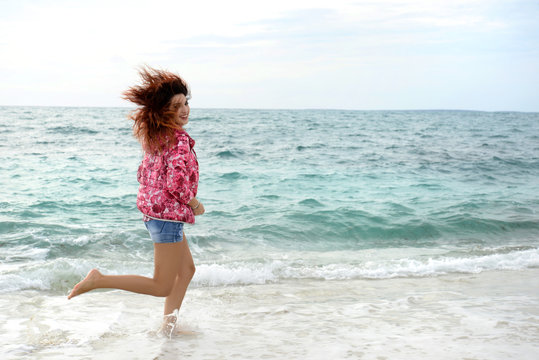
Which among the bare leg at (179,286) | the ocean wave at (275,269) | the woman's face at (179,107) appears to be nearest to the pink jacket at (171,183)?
the woman's face at (179,107)

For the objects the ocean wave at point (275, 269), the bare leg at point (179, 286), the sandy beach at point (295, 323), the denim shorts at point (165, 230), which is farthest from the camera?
the ocean wave at point (275, 269)

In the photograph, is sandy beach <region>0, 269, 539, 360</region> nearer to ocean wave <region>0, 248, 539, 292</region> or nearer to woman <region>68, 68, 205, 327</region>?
ocean wave <region>0, 248, 539, 292</region>

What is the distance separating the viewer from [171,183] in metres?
3.20

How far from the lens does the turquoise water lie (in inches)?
250

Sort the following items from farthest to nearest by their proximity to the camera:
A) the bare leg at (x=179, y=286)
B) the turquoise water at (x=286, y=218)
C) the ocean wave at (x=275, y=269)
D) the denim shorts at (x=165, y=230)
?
1. the turquoise water at (x=286, y=218)
2. the ocean wave at (x=275, y=269)
3. the bare leg at (x=179, y=286)
4. the denim shorts at (x=165, y=230)

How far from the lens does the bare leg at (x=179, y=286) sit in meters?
3.67

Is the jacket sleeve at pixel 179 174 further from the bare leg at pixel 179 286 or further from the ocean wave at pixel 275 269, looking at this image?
the ocean wave at pixel 275 269

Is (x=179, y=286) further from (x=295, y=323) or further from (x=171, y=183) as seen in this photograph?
(x=295, y=323)

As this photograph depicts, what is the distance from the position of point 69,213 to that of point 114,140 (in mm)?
15822

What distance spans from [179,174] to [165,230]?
0.42 m

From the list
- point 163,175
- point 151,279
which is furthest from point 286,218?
point 163,175

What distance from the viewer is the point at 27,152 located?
1916cm

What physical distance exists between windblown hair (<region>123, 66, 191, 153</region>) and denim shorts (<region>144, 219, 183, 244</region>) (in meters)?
0.49

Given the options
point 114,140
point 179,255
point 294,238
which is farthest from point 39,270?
point 114,140
